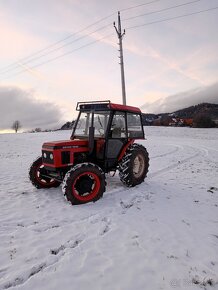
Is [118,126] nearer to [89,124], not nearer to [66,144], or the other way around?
[89,124]

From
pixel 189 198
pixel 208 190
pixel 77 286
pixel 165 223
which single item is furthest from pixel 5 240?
pixel 208 190

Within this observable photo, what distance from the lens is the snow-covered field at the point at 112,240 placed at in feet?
12.5

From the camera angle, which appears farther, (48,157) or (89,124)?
(89,124)

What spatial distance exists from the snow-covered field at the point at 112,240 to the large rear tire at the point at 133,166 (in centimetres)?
37

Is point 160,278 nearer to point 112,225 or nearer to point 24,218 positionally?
point 112,225

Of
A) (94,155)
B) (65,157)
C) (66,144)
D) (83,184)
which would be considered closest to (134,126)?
(94,155)

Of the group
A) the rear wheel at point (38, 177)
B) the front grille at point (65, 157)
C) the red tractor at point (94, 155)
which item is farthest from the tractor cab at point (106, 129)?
the rear wheel at point (38, 177)

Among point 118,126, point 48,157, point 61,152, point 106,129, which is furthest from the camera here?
point 118,126

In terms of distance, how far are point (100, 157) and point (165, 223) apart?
3.03 metres

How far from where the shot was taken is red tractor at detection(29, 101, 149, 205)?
6.85 m

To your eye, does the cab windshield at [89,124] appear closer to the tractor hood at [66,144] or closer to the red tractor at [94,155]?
the red tractor at [94,155]

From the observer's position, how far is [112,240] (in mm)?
4934

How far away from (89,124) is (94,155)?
1.13 m

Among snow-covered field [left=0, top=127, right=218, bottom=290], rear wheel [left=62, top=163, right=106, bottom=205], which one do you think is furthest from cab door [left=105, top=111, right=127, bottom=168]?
rear wheel [left=62, top=163, right=106, bottom=205]
